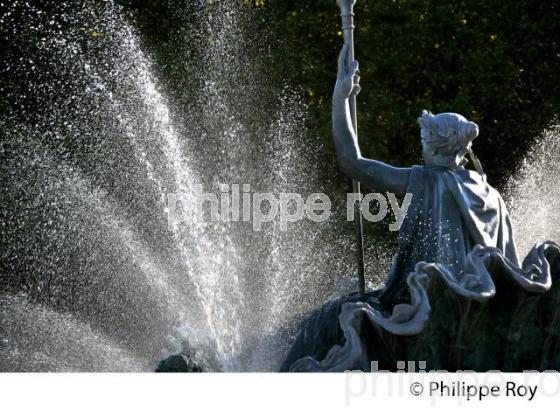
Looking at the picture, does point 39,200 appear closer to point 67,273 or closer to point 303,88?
point 67,273

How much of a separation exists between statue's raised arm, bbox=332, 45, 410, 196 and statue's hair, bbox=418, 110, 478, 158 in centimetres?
30

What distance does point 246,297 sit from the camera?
12438mm

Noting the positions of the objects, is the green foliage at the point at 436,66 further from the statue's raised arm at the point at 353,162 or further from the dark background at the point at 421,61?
the statue's raised arm at the point at 353,162

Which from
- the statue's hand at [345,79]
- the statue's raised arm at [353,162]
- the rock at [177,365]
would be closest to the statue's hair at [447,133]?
the statue's raised arm at [353,162]

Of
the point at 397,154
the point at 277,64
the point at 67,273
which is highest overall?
the point at 277,64

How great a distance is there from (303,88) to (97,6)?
8.98 feet

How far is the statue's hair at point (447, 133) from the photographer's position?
28.1 ft

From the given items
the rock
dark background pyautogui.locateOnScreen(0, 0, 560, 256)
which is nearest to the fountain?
dark background pyautogui.locateOnScreen(0, 0, 560, 256)

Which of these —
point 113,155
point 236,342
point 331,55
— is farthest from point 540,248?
point 331,55

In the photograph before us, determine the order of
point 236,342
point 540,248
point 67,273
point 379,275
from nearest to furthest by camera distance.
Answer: point 540,248 < point 236,342 < point 379,275 < point 67,273

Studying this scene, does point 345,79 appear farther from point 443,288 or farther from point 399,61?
point 399,61

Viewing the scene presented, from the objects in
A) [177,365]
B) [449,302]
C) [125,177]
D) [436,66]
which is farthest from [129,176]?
[449,302]

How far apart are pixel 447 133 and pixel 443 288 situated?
1249 mm

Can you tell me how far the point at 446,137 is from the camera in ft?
28.1
